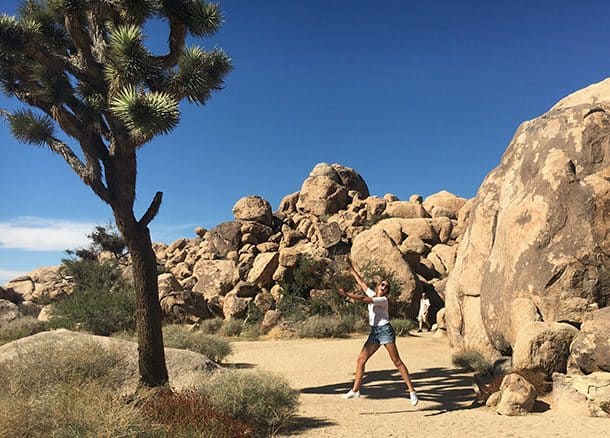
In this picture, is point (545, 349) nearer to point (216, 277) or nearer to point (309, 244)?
point (216, 277)

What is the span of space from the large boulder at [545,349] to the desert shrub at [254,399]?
3660 millimetres

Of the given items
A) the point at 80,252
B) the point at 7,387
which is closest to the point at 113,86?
the point at 7,387

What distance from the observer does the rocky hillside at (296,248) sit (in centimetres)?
2255

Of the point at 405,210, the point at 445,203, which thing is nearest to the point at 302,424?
the point at 405,210

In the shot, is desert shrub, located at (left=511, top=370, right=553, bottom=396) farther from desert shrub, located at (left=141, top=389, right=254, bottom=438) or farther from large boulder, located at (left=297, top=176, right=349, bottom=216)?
large boulder, located at (left=297, top=176, right=349, bottom=216)

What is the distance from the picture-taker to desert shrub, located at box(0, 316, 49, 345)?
17312mm

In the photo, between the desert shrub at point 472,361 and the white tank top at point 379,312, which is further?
the desert shrub at point 472,361

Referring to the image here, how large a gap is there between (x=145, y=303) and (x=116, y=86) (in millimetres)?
3622

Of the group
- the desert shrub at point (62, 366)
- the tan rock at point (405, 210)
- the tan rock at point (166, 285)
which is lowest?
the desert shrub at point (62, 366)

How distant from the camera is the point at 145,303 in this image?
8039mm

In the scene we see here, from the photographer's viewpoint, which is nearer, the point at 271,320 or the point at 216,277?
the point at 271,320

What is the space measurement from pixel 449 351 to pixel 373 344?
658cm

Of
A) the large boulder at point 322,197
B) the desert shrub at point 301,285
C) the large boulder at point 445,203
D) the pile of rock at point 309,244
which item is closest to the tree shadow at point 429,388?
the pile of rock at point 309,244

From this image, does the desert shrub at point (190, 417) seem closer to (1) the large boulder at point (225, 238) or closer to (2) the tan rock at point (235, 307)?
(2) the tan rock at point (235, 307)
